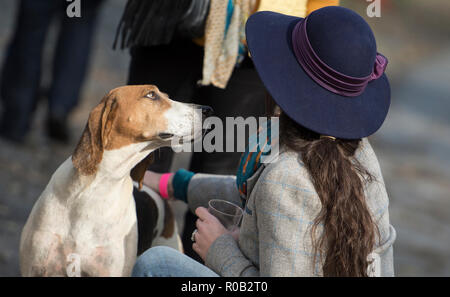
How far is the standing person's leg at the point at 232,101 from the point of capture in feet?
7.52

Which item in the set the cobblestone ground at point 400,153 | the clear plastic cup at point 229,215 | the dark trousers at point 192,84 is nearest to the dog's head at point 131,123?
the clear plastic cup at point 229,215

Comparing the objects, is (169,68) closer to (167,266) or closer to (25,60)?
(167,266)

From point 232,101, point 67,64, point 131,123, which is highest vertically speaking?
point 67,64

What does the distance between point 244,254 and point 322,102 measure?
484 mm

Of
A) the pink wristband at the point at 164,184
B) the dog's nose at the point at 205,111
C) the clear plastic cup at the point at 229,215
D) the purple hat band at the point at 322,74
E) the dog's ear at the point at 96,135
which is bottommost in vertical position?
the clear plastic cup at the point at 229,215

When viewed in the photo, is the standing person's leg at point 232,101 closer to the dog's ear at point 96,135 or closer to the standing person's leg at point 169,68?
the standing person's leg at point 169,68

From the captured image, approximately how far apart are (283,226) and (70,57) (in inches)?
121

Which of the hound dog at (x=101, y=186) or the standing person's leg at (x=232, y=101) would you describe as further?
the standing person's leg at (x=232, y=101)

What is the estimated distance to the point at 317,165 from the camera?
166 centimetres

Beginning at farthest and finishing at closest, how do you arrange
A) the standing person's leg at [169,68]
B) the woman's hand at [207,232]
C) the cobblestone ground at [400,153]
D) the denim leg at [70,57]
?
1. the denim leg at [70,57]
2. the cobblestone ground at [400,153]
3. the standing person's leg at [169,68]
4. the woman's hand at [207,232]

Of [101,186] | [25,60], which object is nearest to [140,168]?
[101,186]

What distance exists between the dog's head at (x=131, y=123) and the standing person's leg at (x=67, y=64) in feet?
8.62

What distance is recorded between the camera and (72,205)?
1.78 metres
